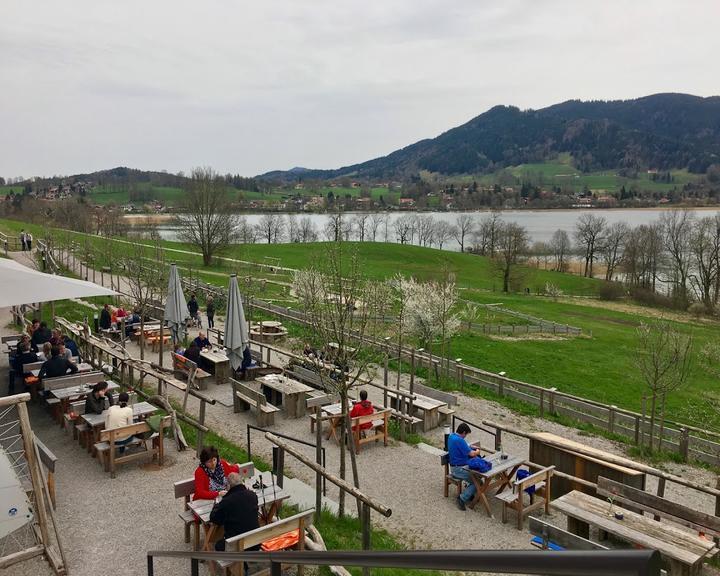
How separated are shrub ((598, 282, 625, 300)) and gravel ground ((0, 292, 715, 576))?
52.6 metres

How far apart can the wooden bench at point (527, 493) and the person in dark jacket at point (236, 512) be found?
5.03 m

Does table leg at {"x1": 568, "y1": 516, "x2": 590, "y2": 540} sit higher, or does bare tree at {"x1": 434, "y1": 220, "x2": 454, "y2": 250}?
bare tree at {"x1": 434, "y1": 220, "x2": 454, "y2": 250}

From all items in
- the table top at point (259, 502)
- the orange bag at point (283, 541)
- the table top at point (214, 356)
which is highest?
the table top at point (259, 502)

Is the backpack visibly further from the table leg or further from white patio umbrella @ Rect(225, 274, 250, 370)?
white patio umbrella @ Rect(225, 274, 250, 370)

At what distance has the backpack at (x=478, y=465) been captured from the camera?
10.4 meters

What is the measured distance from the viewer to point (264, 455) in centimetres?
1264

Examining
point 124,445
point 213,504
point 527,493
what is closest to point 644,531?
point 527,493

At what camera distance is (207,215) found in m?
50.8

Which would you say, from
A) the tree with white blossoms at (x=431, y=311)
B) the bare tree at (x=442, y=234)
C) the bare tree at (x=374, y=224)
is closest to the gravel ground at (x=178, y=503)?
the tree with white blossoms at (x=431, y=311)

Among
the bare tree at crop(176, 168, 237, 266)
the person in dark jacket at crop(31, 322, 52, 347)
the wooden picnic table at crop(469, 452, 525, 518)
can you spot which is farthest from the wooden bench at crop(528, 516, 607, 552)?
the bare tree at crop(176, 168, 237, 266)

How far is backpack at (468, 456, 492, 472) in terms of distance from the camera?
34.2 ft

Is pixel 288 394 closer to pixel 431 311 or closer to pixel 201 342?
pixel 201 342

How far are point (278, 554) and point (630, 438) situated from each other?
17.0 metres

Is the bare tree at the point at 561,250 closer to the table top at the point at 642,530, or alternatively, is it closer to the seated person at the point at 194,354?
the seated person at the point at 194,354
